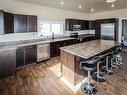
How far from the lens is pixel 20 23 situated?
183 inches

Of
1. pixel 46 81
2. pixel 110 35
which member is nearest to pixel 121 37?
pixel 110 35

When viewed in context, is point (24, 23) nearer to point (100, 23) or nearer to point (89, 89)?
point (89, 89)

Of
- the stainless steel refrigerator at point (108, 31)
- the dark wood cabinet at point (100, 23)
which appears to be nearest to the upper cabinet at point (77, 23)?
the dark wood cabinet at point (100, 23)

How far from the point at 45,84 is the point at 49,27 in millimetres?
3920

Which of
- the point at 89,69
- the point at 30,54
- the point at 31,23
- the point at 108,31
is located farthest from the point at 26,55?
the point at 108,31

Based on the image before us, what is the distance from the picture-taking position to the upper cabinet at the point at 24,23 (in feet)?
14.9

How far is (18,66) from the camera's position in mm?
4457

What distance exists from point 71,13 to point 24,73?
517 centimetres

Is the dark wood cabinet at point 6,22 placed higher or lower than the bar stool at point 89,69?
higher

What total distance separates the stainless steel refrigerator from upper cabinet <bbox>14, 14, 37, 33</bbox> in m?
4.76

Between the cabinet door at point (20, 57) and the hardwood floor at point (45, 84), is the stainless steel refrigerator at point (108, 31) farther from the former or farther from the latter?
the cabinet door at point (20, 57)

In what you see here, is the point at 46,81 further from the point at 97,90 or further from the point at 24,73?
the point at 97,90

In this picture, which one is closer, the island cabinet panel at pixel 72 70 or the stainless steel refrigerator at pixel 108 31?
the island cabinet panel at pixel 72 70

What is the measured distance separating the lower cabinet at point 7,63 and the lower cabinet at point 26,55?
0.47 meters
